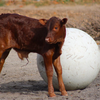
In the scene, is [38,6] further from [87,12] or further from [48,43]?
[48,43]

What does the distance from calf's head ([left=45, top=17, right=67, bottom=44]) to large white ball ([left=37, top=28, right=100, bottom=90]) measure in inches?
35.6

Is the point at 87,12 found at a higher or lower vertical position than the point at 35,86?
lower

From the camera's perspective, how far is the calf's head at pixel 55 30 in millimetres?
5066

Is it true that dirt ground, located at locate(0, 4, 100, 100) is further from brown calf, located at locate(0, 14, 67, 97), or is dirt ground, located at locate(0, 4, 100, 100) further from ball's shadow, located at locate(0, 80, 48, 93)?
brown calf, located at locate(0, 14, 67, 97)

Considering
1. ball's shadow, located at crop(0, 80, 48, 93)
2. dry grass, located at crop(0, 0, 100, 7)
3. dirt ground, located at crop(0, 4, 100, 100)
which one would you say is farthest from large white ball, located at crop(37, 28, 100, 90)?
dry grass, located at crop(0, 0, 100, 7)

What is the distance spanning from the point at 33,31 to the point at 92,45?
1.73 meters

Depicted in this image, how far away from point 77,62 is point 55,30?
4.21 ft

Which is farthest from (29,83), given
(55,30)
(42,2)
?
(42,2)

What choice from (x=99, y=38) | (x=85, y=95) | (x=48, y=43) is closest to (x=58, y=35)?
(x=48, y=43)

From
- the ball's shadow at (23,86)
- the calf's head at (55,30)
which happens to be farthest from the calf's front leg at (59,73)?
the ball's shadow at (23,86)

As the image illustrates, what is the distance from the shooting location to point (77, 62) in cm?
599

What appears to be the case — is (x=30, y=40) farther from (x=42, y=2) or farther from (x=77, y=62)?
(x=42, y=2)

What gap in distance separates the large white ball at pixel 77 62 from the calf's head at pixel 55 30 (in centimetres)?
90

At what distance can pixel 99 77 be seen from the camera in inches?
309
